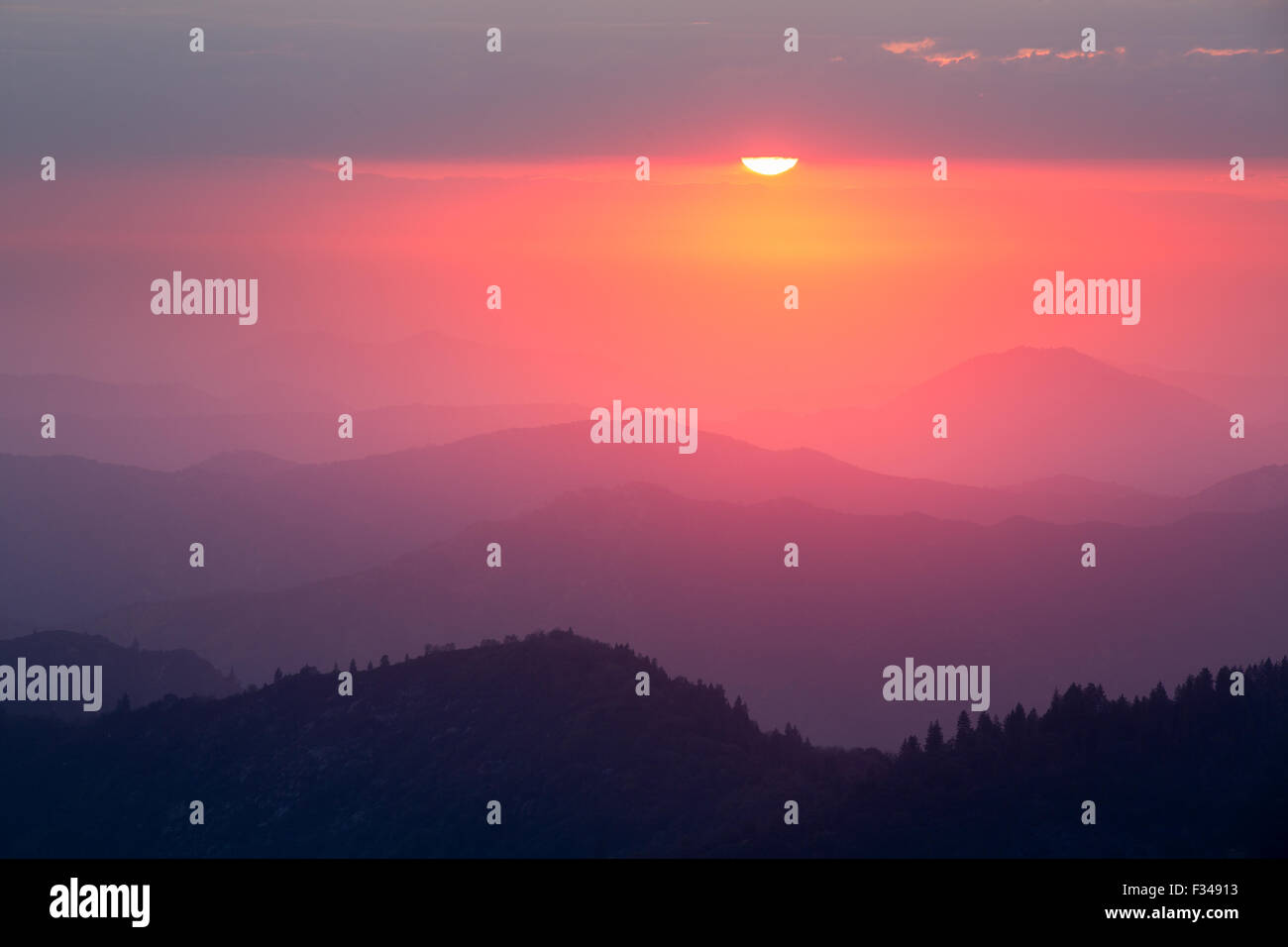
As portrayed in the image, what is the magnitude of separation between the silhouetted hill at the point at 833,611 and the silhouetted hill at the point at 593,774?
6751 centimetres

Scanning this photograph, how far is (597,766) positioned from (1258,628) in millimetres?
137119

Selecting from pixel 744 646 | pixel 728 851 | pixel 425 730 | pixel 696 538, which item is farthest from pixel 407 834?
pixel 696 538

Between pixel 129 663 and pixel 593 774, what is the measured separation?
328 feet

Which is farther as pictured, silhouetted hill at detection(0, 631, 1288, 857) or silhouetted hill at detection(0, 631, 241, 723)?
silhouetted hill at detection(0, 631, 241, 723)

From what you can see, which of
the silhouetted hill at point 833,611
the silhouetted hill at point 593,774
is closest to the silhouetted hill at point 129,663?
the silhouetted hill at point 833,611

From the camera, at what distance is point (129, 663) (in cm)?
15925

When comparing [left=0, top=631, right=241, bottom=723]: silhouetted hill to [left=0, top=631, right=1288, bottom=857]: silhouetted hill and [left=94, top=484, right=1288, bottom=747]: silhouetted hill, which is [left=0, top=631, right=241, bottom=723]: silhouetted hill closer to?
[left=94, top=484, right=1288, bottom=747]: silhouetted hill

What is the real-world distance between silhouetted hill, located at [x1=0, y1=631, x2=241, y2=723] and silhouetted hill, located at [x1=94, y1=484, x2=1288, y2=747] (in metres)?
12.8

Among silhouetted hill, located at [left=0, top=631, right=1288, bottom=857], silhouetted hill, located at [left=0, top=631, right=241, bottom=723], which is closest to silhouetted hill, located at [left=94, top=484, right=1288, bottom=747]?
silhouetted hill, located at [left=0, top=631, right=241, bottom=723]

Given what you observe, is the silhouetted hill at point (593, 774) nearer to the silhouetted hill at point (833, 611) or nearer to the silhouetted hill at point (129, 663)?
the silhouetted hill at point (129, 663)

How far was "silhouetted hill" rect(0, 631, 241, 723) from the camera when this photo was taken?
153 meters

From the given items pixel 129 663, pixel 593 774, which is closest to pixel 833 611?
pixel 129 663

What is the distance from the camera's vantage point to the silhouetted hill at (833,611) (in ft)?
547
